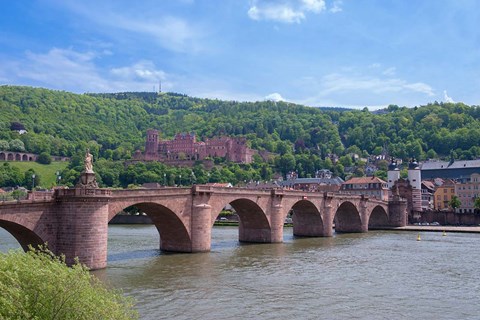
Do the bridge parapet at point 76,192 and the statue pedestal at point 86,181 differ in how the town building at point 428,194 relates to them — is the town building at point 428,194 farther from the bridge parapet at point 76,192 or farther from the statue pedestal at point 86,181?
the bridge parapet at point 76,192

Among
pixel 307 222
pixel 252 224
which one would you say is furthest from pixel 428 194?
pixel 252 224

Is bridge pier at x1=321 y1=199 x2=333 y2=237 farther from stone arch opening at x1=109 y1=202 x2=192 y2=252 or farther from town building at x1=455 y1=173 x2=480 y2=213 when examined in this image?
town building at x1=455 y1=173 x2=480 y2=213

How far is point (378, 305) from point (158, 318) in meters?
11.5

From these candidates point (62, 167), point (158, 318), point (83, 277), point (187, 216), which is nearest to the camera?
point (83, 277)

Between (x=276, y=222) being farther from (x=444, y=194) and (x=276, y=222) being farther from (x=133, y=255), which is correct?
(x=444, y=194)

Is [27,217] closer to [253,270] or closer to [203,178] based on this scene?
[253,270]

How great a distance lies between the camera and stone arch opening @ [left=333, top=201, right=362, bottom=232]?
84.8 metres

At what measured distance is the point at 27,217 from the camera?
104ft

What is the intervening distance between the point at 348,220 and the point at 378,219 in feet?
51.9

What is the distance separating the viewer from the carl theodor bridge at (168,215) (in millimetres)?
33062

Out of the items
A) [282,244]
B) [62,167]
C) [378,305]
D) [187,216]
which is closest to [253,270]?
[187,216]

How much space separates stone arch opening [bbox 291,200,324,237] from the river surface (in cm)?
1826

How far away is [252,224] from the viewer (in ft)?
200

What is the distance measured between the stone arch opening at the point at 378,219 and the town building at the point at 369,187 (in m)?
23.0
